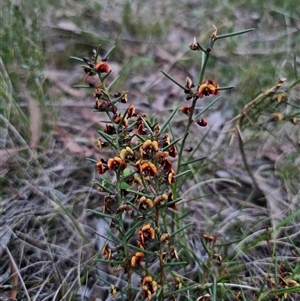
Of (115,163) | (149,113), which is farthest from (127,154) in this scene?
(149,113)

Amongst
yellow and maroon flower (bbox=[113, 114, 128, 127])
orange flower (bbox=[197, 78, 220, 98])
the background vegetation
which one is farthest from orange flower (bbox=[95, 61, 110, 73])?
the background vegetation

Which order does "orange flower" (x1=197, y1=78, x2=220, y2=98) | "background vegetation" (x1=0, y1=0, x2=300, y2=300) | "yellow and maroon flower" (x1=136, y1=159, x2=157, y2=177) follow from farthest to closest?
1. "background vegetation" (x1=0, y1=0, x2=300, y2=300)
2. "orange flower" (x1=197, y1=78, x2=220, y2=98)
3. "yellow and maroon flower" (x1=136, y1=159, x2=157, y2=177)

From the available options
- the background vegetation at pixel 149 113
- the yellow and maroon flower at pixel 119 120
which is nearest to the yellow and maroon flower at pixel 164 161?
the yellow and maroon flower at pixel 119 120

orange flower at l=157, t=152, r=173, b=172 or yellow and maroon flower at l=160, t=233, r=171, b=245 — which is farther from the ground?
orange flower at l=157, t=152, r=173, b=172

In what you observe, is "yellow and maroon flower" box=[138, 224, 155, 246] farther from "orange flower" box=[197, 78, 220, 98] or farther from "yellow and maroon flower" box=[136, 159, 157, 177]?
"orange flower" box=[197, 78, 220, 98]

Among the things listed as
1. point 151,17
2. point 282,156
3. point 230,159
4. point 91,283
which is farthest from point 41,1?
point 91,283

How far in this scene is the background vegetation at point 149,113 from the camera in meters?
1.37

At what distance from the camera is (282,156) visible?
1861 millimetres

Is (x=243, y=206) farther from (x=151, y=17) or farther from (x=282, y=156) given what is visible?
(x=151, y=17)

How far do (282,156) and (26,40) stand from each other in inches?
47.9

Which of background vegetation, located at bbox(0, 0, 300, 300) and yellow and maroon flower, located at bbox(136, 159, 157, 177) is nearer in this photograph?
yellow and maroon flower, located at bbox(136, 159, 157, 177)

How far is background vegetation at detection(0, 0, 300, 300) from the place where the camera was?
1.37 m

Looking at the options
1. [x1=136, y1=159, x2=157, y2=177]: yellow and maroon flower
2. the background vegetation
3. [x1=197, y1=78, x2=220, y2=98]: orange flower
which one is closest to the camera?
[x1=136, y1=159, x2=157, y2=177]: yellow and maroon flower

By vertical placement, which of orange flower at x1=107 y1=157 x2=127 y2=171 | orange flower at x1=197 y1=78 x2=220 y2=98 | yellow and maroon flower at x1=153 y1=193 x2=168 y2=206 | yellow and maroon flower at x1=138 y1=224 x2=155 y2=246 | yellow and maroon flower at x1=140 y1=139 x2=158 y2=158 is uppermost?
orange flower at x1=197 y1=78 x2=220 y2=98
